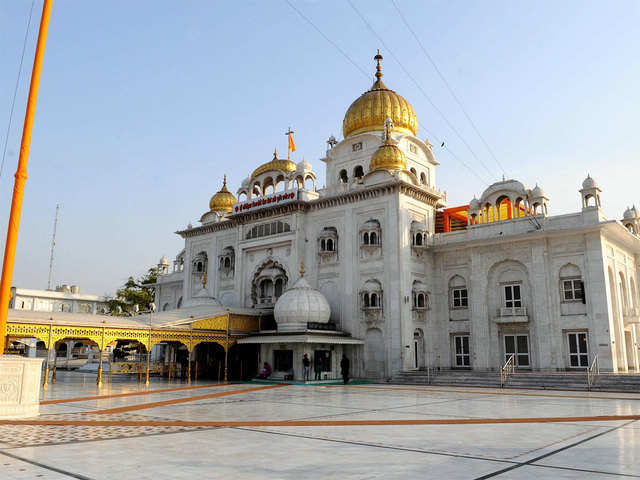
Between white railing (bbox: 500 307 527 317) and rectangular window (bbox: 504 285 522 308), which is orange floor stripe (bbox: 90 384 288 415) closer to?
white railing (bbox: 500 307 527 317)

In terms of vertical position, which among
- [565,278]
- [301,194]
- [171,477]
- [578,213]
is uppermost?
[301,194]

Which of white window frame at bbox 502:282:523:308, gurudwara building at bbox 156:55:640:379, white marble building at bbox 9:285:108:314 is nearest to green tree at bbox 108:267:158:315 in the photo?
white marble building at bbox 9:285:108:314

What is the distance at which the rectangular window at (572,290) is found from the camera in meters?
26.5

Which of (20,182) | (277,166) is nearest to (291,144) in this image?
(277,166)

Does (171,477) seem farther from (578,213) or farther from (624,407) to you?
(578,213)

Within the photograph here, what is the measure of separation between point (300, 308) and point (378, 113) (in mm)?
14806

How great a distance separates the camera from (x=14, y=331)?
2153cm

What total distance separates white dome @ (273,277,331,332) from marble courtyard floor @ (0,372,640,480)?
1167cm

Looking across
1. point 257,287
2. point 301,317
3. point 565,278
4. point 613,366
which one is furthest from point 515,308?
point 257,287

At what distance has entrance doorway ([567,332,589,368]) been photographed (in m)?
25.9

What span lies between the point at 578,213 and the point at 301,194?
50.4ft

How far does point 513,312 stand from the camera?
27.7 metres

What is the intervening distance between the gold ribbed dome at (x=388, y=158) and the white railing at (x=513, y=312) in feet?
32.0

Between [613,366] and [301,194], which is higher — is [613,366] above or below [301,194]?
below
